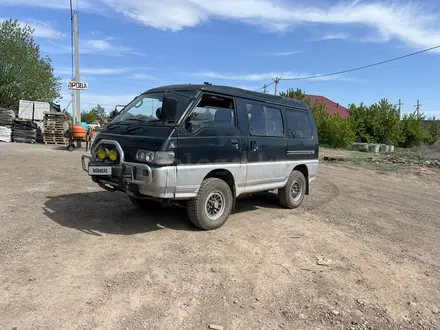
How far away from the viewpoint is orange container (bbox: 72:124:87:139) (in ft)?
54.7

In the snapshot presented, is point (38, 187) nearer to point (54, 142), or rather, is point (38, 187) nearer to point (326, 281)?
point (326, 281)

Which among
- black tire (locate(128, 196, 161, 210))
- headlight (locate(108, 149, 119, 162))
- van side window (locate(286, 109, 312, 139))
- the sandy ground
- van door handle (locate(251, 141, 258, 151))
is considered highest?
van side window (locate(286, 109, 312, 139))

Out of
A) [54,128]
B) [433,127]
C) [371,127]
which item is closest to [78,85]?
[54,128]

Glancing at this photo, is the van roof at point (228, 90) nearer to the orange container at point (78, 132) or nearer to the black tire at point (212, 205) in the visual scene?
the black tire at point (212, 205)

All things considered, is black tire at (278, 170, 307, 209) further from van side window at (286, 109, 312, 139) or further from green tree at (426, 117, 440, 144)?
green tree at (426, 117, 440, 144)

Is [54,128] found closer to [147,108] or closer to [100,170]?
[147,108]

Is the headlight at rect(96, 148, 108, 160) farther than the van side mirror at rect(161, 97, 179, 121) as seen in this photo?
Yes

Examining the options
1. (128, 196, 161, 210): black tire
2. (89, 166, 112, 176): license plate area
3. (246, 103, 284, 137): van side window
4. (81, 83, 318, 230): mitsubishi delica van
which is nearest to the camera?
(81, 83, 318, 230): mitsubishi delica van

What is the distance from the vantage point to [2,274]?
3.83 metres

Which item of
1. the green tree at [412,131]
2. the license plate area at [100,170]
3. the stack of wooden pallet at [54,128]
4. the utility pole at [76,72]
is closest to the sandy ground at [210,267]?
the license plate area at [100,170]

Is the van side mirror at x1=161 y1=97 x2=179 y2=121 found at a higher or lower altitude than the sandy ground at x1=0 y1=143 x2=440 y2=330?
higher

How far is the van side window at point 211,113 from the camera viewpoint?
210 inches

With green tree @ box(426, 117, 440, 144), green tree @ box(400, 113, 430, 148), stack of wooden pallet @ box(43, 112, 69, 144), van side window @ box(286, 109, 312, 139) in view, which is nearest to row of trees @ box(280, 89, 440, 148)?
green tree @ box(400, 113, 430, 148)

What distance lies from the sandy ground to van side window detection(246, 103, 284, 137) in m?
1.53
